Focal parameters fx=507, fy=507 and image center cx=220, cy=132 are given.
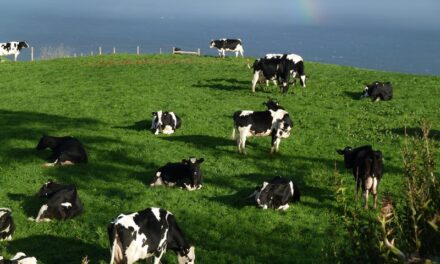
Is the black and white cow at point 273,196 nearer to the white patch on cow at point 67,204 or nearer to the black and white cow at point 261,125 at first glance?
the black and white cow at point 261,125

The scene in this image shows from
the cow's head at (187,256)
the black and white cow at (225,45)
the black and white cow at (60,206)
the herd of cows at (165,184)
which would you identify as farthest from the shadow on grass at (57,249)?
the black and white cow at (225,45)

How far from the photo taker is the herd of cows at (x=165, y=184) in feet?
37.8

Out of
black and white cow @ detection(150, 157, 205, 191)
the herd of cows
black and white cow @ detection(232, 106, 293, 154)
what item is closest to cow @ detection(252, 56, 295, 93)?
the herd of cows

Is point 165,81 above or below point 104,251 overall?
above

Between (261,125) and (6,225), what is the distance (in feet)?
36.9

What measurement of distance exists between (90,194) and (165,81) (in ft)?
75.7

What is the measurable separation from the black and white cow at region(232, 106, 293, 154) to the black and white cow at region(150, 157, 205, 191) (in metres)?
4.21

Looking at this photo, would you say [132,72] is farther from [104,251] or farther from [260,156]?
[104,251]

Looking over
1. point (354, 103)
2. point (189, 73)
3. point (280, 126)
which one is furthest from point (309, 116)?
point (189, 73)

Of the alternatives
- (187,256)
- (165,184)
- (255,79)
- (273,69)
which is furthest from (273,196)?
(273,69)

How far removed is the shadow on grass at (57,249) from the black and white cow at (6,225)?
237 mm

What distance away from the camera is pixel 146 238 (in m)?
11.5

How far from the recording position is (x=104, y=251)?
13375 mm

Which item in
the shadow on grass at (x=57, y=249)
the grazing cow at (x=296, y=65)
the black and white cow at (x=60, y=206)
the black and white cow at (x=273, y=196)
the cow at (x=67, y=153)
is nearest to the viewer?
the shadow on grass at (x=57, y=249)
